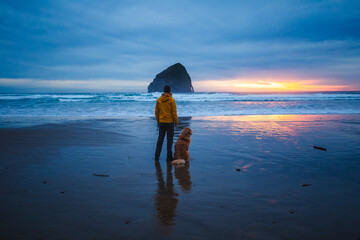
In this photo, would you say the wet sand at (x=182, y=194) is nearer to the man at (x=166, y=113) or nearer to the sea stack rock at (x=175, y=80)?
the man at (x=166, y=113)

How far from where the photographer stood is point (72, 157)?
5875 millimetres

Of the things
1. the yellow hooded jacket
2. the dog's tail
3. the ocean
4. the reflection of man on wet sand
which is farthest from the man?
the ocean

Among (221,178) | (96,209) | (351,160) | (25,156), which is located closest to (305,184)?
(221,178)

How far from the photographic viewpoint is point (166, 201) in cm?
333

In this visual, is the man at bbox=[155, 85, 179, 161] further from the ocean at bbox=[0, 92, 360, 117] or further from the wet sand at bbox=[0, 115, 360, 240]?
the ocean at bbox=[0, 92, 360, 117]

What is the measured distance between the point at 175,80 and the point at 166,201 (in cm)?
9827

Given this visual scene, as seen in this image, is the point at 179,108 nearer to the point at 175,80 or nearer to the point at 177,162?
the point at 177,162

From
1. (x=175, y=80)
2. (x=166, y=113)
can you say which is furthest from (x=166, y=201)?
(x=175, y=80)

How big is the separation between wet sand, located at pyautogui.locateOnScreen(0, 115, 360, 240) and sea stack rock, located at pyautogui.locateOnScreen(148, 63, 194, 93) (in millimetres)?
92755

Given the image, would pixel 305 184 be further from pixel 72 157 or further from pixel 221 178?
pixel 72 157

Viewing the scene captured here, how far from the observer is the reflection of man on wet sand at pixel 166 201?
2.83 meters

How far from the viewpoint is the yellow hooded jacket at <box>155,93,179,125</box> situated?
17.7ft

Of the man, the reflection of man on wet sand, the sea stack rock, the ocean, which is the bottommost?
the reflection of man on wet sand

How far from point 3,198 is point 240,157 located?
16.2 ft
